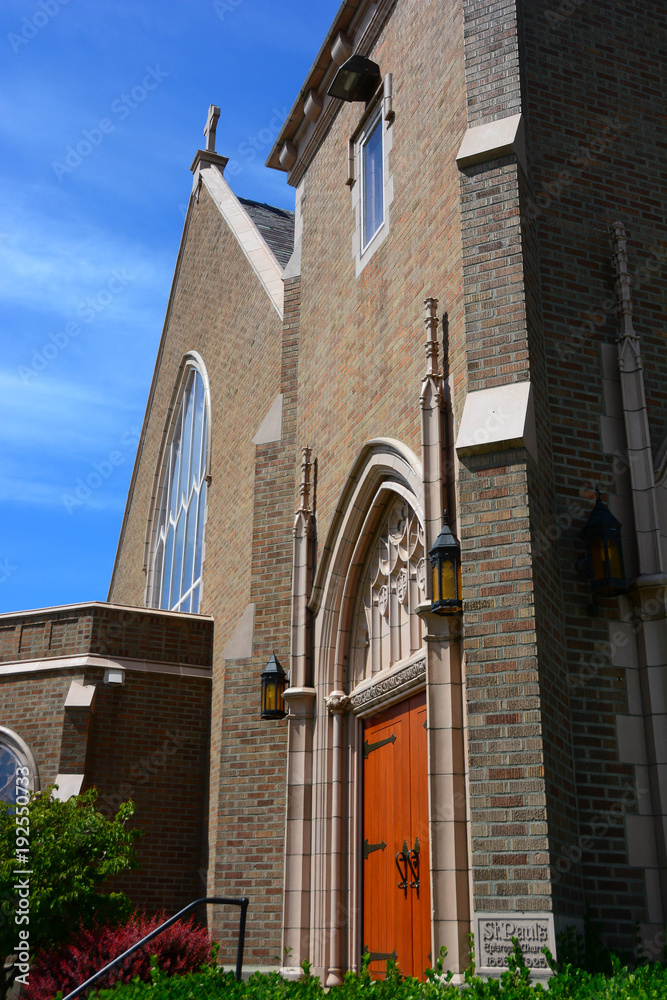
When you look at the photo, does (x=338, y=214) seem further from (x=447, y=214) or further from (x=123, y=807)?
(x=123, y=807)

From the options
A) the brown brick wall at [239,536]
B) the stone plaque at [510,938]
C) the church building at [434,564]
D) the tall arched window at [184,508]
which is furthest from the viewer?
the tall arched window at [184,508]

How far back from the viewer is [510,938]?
5965 millimetres

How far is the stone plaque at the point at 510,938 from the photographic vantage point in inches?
229

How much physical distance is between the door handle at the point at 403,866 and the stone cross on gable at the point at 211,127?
56.5 feet

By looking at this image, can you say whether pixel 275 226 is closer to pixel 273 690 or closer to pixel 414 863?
pixel 273 690

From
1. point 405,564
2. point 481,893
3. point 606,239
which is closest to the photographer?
point 481,893

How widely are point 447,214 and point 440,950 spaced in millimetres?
5613

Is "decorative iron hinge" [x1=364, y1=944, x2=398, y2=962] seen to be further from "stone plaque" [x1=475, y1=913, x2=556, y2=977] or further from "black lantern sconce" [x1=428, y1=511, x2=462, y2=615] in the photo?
"black lantern sconce" [x1=428, y1=511, x2=462, y2=615]

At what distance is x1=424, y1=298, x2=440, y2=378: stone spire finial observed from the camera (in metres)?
7.97

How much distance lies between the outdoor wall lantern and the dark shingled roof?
7644 mm

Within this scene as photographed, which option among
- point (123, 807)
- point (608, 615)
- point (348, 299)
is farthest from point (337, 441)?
point (123, 807)

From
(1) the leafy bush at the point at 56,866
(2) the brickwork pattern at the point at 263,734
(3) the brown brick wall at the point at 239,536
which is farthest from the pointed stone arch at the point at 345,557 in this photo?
(1) the leafy bush at the point at 56,866

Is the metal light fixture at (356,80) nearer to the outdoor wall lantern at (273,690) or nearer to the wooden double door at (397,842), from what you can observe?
the outdoor wall lantern at (273,690)

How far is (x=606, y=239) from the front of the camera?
27.3 ft
